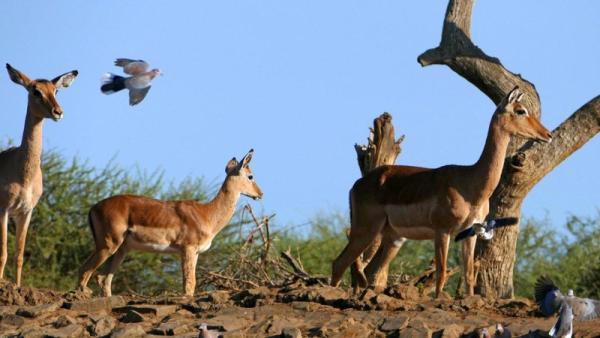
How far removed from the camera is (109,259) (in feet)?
50.9

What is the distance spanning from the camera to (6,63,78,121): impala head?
1410 cm

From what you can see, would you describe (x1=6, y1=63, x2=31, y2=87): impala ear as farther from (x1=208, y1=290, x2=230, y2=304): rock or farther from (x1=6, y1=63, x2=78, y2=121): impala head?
(x1=208, y1=290, x2=230, y2=304): rock

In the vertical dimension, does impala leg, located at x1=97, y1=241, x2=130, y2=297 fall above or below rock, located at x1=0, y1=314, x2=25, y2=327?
→ above

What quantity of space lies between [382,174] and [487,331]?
139 inches

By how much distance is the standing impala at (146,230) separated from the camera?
48.4ft

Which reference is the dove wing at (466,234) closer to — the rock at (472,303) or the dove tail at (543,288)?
the rock at (472,303)

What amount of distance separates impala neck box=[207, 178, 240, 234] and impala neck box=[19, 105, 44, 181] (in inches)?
83.8

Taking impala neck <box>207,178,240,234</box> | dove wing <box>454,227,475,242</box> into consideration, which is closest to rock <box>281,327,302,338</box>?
dove wing <box>454,227,475,242</box>

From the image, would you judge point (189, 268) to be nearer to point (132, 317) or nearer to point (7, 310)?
point (7, 310)

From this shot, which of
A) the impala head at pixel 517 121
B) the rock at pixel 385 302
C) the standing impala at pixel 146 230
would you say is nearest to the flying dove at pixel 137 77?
the standing impala at pixel 146 230

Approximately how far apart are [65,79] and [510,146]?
14.7ft

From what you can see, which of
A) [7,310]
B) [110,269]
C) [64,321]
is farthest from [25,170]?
[64,321]

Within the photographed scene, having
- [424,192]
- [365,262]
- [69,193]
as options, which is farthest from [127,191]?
[424,192]

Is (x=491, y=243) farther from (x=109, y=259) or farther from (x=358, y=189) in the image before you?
(x=109, y=259)
